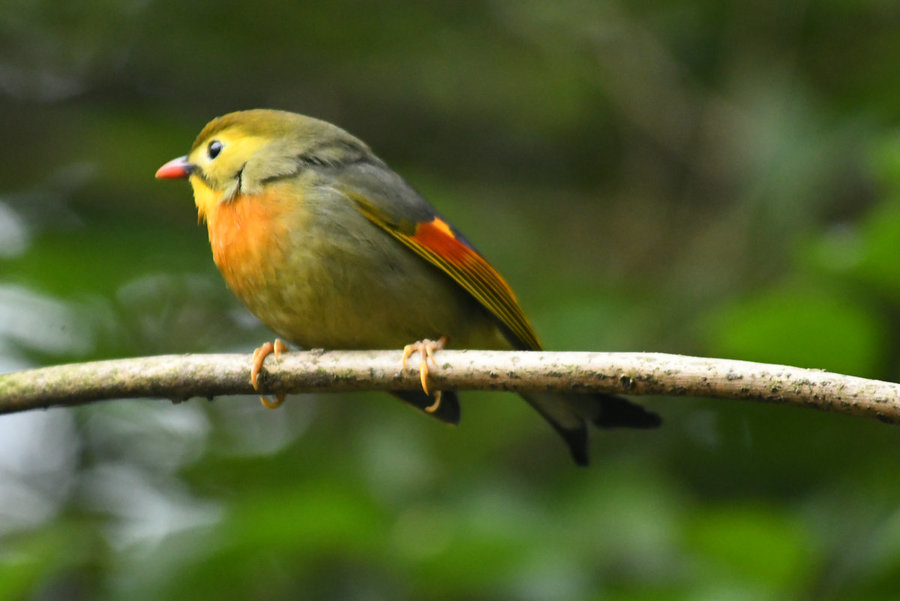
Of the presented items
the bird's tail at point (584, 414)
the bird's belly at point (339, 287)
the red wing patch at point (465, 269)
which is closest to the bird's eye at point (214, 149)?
the bird's belly at point (339, 287)

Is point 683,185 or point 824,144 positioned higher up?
point 683,185

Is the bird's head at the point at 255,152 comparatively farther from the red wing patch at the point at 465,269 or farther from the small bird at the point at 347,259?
the red wing patch at the point at 465,269

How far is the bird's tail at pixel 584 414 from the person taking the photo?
3713 millimetres

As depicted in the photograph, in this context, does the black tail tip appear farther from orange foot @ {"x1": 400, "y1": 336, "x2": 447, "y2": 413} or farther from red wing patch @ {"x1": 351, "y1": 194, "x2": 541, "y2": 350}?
orange foot @ {"x1": 400, "y1": 336, "x2": 447, "y2": 413}

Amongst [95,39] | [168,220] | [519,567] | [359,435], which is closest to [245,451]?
[359,435]

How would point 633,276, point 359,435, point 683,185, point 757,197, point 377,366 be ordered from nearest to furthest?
1. point 377,366
2. point 359,435
3. point 757,197
4. point 633,276
5. point 683,185

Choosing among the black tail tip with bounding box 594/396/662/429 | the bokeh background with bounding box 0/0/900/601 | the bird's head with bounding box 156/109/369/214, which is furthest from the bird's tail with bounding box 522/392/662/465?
the bird's head with bounding box 156/109/369/214

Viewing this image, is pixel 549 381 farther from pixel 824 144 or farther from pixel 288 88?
pixel 288 88

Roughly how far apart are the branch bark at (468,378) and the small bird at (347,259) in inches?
15.4

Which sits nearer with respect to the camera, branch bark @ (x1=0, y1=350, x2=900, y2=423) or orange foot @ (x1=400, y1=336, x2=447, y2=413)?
branch bark @ (x1=0, y1=350, x2=900, y2=423)

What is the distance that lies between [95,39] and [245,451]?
97.1 inches

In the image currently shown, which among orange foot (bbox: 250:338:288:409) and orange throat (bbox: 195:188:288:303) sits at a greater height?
orange throat (bbox: 195:188:288:303)

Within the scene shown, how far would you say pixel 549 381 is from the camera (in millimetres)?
2674

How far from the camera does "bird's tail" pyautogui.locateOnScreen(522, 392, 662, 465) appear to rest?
3.71 m
